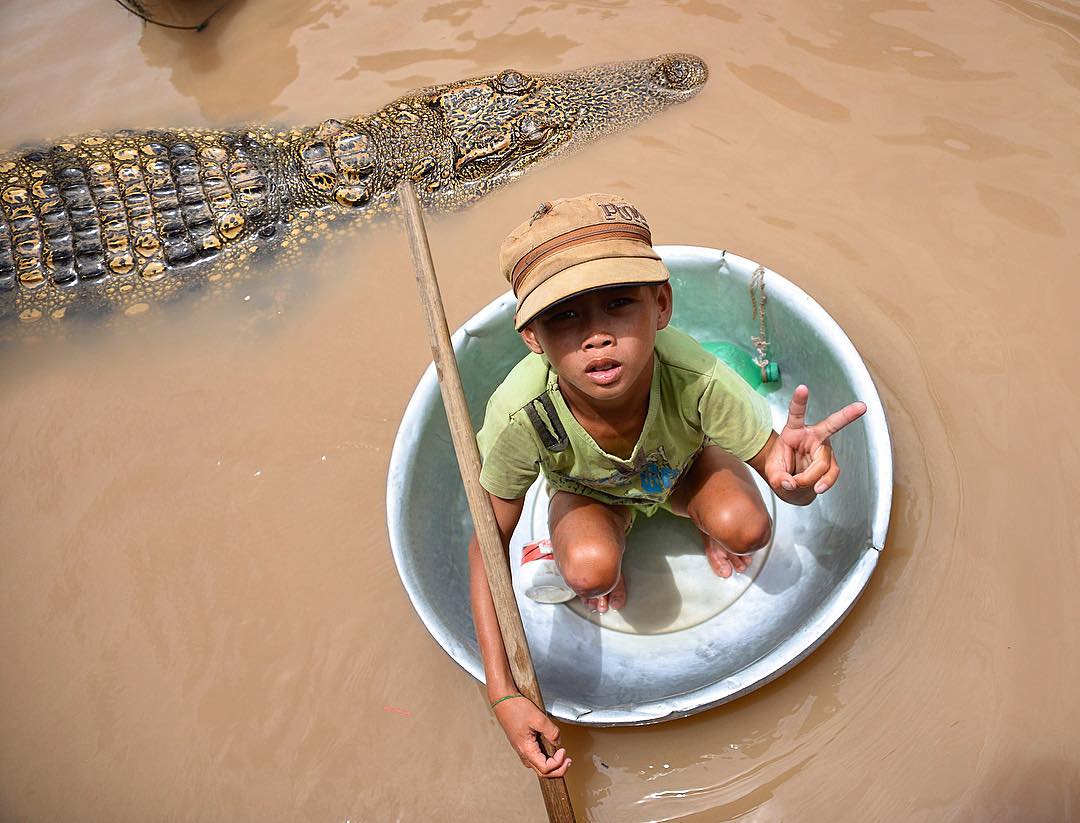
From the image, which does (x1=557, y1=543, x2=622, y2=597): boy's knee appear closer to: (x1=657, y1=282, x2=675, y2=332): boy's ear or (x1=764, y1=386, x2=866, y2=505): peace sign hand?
(x1=764, y1=386, x2=866, y2=505): peace sign hand

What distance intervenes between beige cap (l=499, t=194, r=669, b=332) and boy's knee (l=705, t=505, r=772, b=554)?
501mm

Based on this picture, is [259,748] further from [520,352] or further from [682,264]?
[682,264]

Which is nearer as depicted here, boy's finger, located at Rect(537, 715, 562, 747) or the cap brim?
the cap brim

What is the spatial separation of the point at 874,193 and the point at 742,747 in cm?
164

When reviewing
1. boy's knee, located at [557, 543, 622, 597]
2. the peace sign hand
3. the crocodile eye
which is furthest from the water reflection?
the peace sign hand

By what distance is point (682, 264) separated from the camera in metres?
1.80

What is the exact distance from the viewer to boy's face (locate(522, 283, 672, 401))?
106 cm

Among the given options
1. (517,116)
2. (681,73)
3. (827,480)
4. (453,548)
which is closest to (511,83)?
(517,116)

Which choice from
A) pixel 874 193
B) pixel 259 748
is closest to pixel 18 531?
pixel 259 748

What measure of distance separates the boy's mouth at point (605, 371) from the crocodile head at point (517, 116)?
1676 mm

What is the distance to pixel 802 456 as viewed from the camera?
3.90 feet

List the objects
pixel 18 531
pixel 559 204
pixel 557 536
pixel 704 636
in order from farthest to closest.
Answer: pixel 18 531 < pixel 704 636 < pixel 557 536 < pixel 559 204

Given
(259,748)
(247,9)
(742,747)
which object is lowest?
(259,748)

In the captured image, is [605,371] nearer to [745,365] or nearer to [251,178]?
[745,365]
